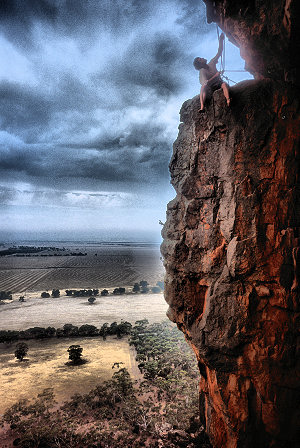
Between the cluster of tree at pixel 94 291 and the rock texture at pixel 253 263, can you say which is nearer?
the rock texture at pixel 253 263

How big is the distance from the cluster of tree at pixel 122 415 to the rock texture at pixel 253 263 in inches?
164

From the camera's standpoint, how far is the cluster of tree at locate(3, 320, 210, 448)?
39.4ft

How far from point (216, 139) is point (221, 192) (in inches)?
74.1

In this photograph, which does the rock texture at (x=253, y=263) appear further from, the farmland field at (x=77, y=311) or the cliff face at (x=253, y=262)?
the farmland field at (x=77, y=311)

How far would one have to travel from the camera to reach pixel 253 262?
825cm

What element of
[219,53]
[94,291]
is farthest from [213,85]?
[94,291]

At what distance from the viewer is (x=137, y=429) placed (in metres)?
12.8

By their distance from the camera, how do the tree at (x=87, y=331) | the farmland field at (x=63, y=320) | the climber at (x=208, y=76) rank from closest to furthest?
the climber at (x=208, y=76), the farmland field at (x=63, y=320), the tree at (x=87, y=331)

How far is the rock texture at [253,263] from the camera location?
8.11m

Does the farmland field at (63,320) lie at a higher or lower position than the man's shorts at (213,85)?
lower

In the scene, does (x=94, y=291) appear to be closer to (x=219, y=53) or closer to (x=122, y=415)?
(x=122, y=415)

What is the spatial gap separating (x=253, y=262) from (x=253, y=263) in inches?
1.3

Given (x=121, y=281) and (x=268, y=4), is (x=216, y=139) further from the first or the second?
(x=121, y=281)

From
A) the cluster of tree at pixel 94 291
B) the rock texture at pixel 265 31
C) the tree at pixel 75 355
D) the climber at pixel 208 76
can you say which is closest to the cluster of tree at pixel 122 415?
the tree at pixel 75 355
